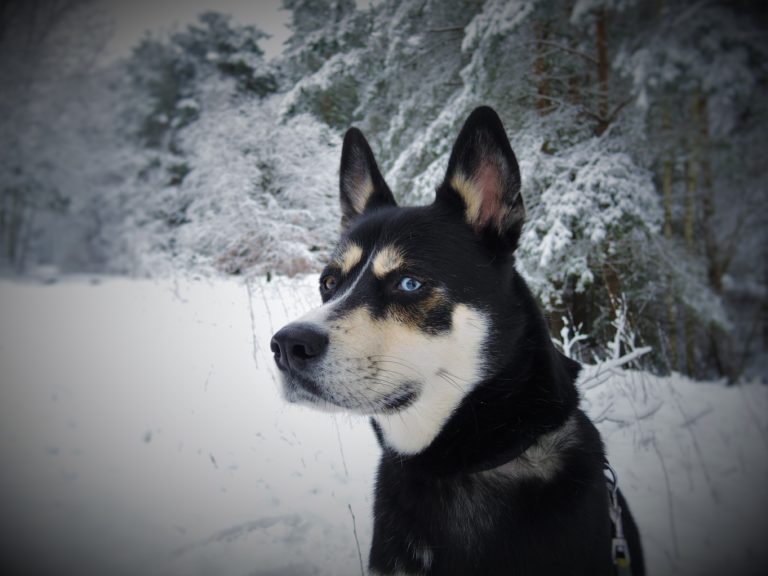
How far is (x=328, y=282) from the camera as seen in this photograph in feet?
7.57

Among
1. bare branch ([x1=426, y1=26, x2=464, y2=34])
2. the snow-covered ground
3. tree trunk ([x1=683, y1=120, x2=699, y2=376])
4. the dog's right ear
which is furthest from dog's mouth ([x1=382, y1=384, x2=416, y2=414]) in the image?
bare branch ([x1=426, y1=26, x2=464, y2=34])

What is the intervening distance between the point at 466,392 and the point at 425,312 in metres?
0.42

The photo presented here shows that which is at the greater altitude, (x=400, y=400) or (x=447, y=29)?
(x=447, y=29)

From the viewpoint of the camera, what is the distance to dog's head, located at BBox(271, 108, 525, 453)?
159cm

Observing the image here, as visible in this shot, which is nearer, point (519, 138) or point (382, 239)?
point (382, 239)

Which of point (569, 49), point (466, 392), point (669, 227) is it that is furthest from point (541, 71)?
point (466, 392)

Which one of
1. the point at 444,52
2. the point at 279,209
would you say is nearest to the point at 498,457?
the point at 444,52

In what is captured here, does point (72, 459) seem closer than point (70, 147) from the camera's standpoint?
Yes

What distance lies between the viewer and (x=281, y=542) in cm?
260

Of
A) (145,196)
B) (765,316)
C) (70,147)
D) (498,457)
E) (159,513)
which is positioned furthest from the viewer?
(145,196)

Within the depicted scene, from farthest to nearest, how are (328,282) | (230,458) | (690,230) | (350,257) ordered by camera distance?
(690,230) < (230,458) < (328,282) < (350,257)

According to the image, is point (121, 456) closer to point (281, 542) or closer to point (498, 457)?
point (281, 542)

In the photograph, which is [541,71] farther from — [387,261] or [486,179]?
[387,261]

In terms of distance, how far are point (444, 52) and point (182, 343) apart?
5158mm
